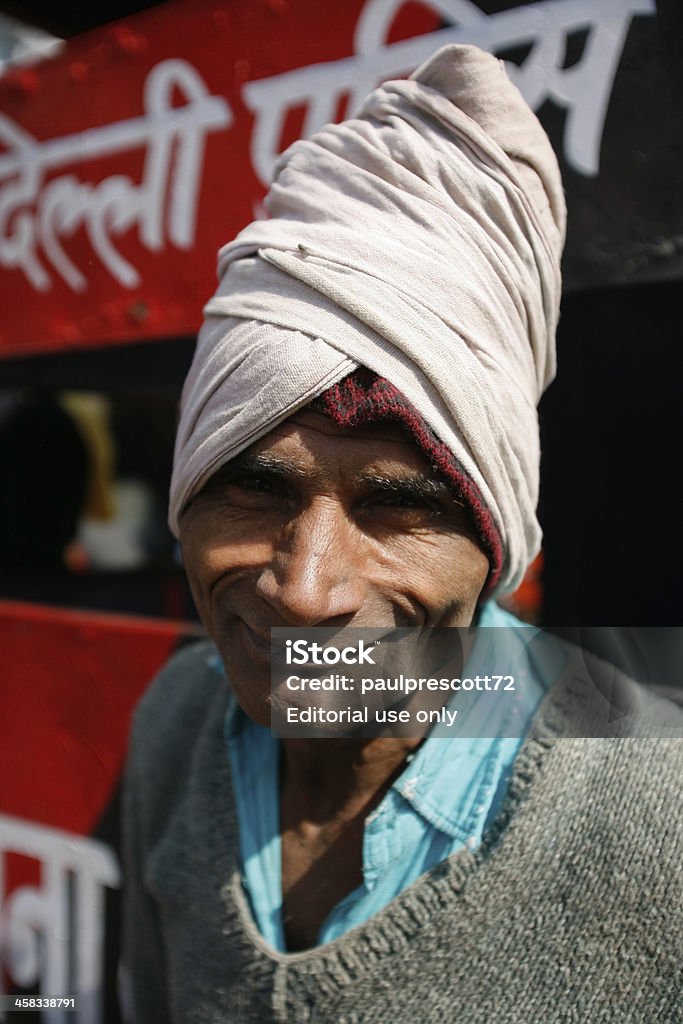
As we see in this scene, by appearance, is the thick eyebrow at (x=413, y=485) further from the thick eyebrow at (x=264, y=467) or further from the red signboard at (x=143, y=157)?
the red signboard at (x=143, y=157)

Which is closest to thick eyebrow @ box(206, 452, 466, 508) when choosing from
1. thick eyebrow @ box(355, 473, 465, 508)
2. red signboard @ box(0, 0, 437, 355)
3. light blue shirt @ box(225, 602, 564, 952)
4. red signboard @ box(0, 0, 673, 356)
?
Answer: thick eyebrow @ box(355, 473, 465, 508)

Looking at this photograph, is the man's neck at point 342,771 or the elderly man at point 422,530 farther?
the man's neck at point 342,771

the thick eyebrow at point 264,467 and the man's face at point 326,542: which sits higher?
the thick eyebrow at point 264,467

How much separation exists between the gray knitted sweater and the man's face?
0.71 feet

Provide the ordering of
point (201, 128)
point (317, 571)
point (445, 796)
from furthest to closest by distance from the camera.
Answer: point (201, 128)
point (445, 796)
point (317, 571)

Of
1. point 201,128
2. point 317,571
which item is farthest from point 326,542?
point 201,128

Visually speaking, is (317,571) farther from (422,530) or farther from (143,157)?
(143,157)

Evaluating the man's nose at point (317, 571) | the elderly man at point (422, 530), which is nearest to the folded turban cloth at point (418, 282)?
the elderly man at point (422, 530)

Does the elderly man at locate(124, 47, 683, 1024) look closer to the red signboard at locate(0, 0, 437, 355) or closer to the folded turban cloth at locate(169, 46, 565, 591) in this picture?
the folded turban cloth at locate(169, 46, 565, 591)

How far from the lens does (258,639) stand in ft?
2.76

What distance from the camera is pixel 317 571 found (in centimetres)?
77

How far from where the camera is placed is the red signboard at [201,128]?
3.02 feet

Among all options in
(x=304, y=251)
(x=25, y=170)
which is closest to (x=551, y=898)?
(x=304, y=251)

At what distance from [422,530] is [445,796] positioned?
1.10 feet
